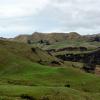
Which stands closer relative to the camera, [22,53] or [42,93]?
[42,93]

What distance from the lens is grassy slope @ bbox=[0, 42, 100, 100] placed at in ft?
191

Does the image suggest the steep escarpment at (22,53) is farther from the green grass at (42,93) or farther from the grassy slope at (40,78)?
the green grass at (42,93)

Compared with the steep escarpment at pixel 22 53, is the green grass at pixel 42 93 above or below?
below

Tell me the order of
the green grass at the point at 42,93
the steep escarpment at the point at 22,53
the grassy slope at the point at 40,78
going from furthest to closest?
the steep escarpment at the point at 22,53 < the grassy slope at the point at 40,78 < the green grass at the point at 42,93

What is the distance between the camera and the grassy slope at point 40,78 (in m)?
58.1

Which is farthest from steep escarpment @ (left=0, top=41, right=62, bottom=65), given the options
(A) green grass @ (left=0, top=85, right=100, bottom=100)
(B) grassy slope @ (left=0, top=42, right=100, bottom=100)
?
(A) green grass @ (left=0, top=85, right=100, bottom=100)

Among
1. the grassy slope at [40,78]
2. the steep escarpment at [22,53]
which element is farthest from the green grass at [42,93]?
the steep escarpment at [22,53]

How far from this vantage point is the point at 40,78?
8881 cm

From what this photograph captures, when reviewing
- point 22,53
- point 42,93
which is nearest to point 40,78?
point 42,93

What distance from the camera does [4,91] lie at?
181 feet

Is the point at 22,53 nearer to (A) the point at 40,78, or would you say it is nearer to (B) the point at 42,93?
(A) the point at 40,78

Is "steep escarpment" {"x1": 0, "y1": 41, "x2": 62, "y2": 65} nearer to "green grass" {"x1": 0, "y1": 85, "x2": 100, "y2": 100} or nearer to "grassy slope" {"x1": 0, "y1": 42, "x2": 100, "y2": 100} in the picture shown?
"grassy slope" {"x1": 0, "y1": 42, "x2": 100, "y2": 100}

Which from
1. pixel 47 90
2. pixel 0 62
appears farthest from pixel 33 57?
pixel 47 90

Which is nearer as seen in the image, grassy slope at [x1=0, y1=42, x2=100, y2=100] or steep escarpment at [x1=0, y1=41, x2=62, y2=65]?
grassy slope at [x1=0, y1=42, x2=100, y2=100]
